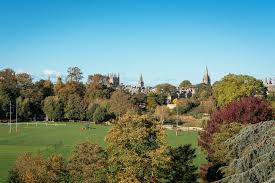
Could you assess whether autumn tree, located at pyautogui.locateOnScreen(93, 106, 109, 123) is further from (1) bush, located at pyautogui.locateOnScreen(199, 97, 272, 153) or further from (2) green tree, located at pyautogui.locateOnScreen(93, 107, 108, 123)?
(1) bush, located at pyautogui.locateOnScreen(199, 97, 272, 153)

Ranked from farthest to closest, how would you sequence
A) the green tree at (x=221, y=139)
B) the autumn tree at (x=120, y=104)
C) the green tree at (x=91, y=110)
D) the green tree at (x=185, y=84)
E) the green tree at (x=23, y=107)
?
the green tree at (x=185, y=84) < the green tree at (x=23, y=107) < the green tree at (x=91, y=110) < the autumn tree at (x=120, y=104) < the green tree at (x=221, y=139)

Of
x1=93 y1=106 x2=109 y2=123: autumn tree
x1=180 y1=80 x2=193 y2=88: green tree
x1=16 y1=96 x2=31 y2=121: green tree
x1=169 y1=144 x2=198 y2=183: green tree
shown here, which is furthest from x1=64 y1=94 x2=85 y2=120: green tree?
x1=180 y1=80 x2=193 y2=88: green tree

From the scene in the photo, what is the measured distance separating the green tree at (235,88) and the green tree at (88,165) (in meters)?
40.3

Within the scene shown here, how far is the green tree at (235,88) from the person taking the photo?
5893cm

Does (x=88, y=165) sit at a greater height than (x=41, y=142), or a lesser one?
greater

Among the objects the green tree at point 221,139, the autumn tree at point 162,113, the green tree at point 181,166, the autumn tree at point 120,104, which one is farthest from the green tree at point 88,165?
the autumn tree at point 120,104

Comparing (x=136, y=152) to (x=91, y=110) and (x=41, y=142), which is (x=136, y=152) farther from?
(x=91, y=110)

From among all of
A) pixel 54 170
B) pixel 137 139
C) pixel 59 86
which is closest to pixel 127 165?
pixel 137 139

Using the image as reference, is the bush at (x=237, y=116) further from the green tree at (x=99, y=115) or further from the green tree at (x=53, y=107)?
the green tree at (x=53, y=107)

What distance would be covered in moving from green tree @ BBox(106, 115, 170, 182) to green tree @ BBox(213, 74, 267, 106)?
3895 cm

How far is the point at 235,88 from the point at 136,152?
4139 centimetres

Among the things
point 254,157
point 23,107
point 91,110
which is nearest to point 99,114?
point 91,110

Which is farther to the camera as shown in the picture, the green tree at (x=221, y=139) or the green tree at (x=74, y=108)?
the green tree at (x=74, y=108)

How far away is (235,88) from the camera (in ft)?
194
